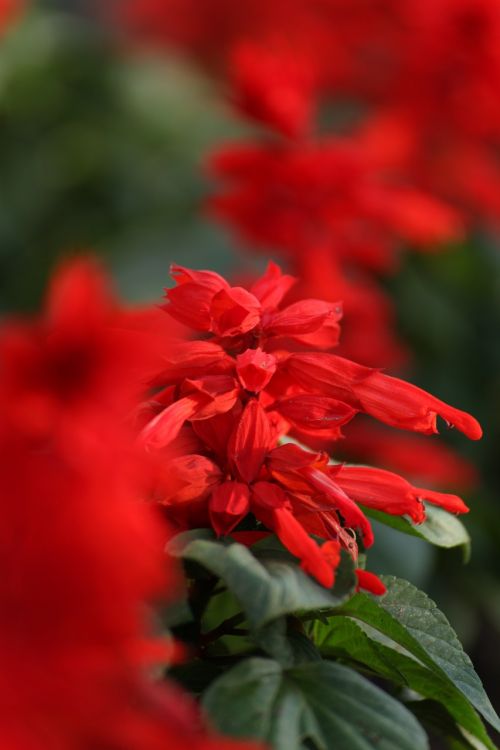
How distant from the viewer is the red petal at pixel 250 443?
23.0 inches

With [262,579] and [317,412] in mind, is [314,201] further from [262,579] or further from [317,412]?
[262,579]

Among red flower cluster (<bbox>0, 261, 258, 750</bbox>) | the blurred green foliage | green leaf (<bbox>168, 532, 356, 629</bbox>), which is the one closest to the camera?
red flower cluster (<bbox>0, 261, 258, 750</bbox>)

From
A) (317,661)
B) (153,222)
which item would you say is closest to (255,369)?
(317,661)

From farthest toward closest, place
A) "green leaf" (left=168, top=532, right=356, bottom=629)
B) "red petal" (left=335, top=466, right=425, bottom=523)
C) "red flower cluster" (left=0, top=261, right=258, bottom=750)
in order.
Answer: "red petal" (left=335, top=466, right=425, bottom=523)
"green leaf" (left=168, top=532, right=356, bottom=629)
"red flower cluster" (left=0, top=261, right=258, bottom=750)

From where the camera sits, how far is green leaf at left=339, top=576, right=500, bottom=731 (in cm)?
60

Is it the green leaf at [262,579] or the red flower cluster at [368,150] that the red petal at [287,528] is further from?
the red flower cluster at [368,150]

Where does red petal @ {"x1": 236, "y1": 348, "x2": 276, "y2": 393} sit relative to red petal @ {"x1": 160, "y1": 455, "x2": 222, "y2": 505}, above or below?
above

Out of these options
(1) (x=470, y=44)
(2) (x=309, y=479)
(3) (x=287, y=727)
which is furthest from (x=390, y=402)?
(1) (x=470, y=44)

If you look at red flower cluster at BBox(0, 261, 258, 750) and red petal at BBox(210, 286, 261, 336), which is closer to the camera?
red flower cluster at BBox(0, 261, 258, 750)

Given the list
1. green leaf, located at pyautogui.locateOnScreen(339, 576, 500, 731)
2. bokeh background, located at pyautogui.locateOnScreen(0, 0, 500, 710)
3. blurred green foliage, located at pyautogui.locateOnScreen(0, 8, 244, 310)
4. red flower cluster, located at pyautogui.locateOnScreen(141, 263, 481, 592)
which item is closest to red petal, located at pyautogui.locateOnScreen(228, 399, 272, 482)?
red flower cluster, located at pyautogui.locateOnScreen(141, 263, 481, 592)

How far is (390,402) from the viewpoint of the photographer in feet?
2.02

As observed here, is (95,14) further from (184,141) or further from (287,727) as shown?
(287,727)

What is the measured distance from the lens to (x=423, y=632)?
2.04ft

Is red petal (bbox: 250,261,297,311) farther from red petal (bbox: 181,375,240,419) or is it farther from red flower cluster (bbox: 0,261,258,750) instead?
red flower cluster (bbox: 0,261,258,750)
